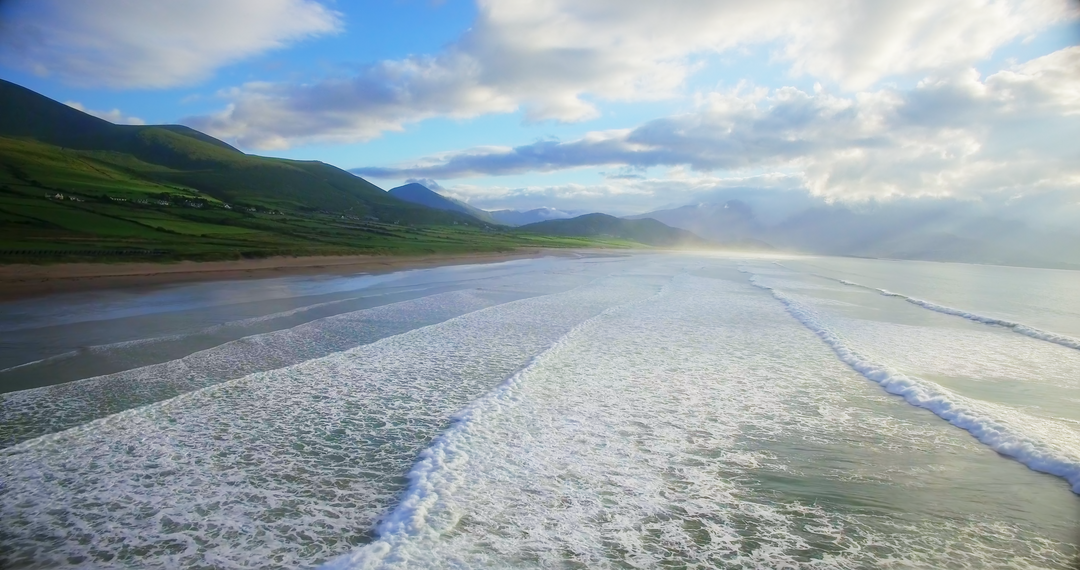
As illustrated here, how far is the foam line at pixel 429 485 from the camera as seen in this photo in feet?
17.8

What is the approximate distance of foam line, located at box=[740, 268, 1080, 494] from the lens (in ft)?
25.9

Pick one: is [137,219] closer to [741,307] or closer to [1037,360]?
[741,307]

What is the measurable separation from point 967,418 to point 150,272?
37.7 m

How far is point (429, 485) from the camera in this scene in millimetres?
6984

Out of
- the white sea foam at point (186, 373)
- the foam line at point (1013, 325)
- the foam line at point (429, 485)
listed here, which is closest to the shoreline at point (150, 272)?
the white sea foam at point (186, 373)

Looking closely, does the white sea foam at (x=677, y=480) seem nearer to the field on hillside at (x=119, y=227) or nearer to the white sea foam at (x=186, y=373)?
the white sea foam at (x=186, y=373)

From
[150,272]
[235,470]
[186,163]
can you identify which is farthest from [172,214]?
[186,163]

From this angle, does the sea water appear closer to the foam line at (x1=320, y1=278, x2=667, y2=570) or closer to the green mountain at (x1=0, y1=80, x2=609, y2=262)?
the foam line at (x1=320, y1=278, x2=667, y2=570)

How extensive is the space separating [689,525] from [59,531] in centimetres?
659

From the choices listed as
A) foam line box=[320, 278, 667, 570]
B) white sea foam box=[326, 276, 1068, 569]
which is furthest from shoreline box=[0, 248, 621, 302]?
white sea foam box=[326, 276, 1068, 569]

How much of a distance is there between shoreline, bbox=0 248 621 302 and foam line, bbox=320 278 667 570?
2268 cm

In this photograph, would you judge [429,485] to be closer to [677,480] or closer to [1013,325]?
[677,480]

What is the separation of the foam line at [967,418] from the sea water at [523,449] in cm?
5

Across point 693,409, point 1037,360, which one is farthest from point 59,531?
point 1037,360
